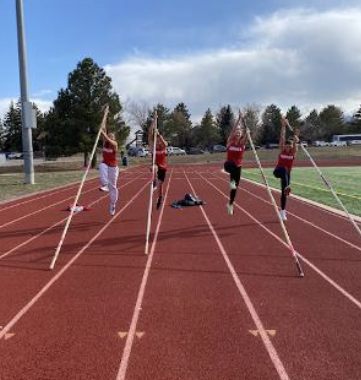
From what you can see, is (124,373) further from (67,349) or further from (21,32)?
(21,32)

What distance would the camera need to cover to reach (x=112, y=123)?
137 feet

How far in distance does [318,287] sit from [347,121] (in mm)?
110898

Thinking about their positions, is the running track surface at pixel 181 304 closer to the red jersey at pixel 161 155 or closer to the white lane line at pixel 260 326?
the white lane line at pixel 260 326

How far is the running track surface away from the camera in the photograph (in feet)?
12.5

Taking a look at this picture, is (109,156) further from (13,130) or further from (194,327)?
(13,130)

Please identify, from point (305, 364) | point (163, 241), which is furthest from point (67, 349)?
point (163, 241)

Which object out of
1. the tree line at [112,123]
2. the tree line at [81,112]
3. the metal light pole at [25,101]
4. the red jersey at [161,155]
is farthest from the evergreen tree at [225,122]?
the red jersey at [161,155]

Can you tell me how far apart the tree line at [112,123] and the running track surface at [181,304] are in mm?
32687

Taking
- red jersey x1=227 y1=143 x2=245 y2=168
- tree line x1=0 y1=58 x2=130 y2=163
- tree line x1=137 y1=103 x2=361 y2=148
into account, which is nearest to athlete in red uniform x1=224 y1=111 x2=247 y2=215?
red jersey x1=227 y1=143 x2=245 y2=168

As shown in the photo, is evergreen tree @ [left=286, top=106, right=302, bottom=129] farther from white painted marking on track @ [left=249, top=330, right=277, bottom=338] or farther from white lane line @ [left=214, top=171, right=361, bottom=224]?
white painted marking on track @ [left=249, top=330, right=277, bottom=338]

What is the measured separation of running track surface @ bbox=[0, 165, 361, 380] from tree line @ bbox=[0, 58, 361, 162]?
32.7m

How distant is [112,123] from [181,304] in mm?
37642

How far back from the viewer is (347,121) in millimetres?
109250

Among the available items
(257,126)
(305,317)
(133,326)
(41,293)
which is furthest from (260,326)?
(257,126)
